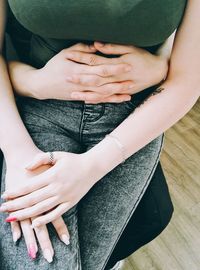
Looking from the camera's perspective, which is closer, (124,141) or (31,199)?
(31,199)

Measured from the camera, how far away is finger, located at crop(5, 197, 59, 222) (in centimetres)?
73

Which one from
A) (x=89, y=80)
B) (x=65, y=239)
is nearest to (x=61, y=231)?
(x=65, y=239)

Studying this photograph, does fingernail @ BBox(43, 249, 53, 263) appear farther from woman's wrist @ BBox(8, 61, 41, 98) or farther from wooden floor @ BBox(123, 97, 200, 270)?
wooden floor @ BBox(123, 97, 200, 270)

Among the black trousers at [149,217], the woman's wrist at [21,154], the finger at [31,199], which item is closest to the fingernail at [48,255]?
the finger at [31,199]

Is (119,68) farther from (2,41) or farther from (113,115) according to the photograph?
(2,41)

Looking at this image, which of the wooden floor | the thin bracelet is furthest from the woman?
the wooden floor

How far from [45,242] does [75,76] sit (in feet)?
1.25

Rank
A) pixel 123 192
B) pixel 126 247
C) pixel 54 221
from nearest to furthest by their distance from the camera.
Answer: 1. pixel 54 221
2. pixel 123 192
3. pixel 126 247

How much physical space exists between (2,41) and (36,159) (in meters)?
0.36

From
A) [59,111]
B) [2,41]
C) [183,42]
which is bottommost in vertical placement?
[59,111]

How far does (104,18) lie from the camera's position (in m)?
0.72

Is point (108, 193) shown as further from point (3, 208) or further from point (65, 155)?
point (3, 208)

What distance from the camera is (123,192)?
0.85 meters

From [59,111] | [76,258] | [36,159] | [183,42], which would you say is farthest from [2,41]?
[76,258]
